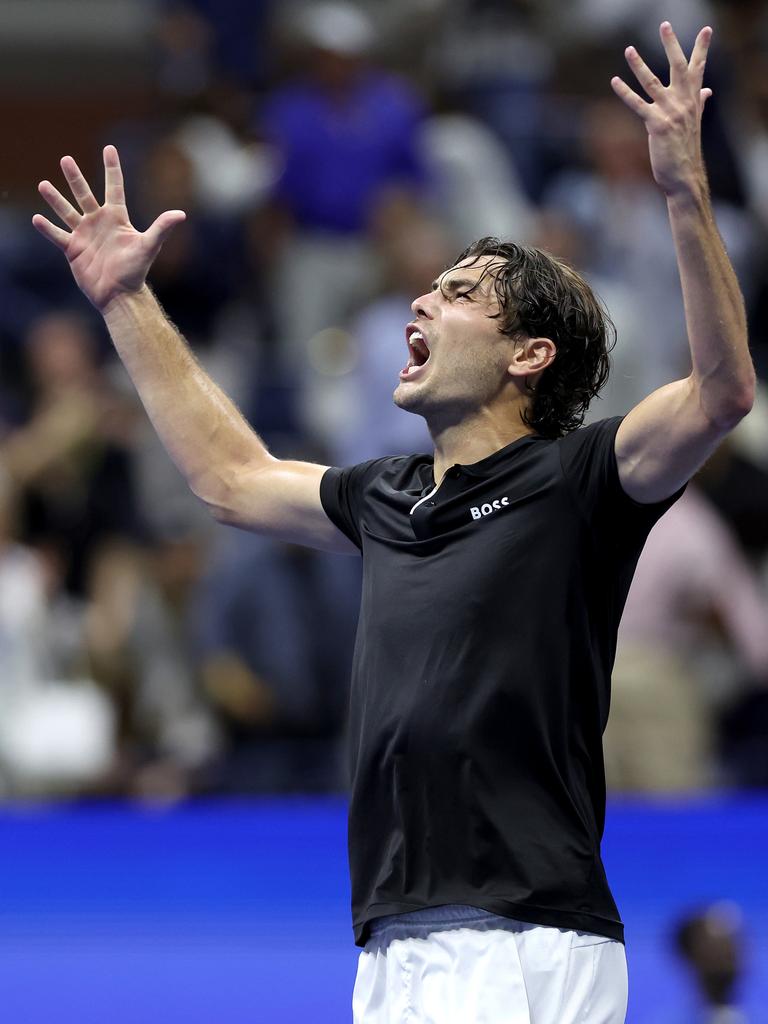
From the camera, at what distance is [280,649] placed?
7109mm

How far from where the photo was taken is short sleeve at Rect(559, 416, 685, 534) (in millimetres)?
3121

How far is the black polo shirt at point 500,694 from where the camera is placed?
10.1 feet

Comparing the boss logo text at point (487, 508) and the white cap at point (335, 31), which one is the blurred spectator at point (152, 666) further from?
the boss logo text at point (487, 508)

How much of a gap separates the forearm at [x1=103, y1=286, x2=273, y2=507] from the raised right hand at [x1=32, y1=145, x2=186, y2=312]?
37mm

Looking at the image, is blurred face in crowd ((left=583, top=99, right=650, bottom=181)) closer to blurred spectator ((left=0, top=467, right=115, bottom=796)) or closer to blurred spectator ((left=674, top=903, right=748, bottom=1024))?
blurred spectator ((left=0, top=467, right=115, bottom=796))

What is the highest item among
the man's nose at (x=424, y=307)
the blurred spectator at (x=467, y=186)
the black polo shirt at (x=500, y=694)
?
the blurred spectator at (x=467, y=186)

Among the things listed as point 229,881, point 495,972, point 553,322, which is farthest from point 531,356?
point 229,881

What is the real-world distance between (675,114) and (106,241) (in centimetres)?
125

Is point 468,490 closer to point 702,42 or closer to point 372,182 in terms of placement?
point 702,42

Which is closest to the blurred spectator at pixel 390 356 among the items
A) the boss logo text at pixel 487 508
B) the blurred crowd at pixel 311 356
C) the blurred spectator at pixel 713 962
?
the blurred crowd at pixel 311 356

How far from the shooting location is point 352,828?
324cm

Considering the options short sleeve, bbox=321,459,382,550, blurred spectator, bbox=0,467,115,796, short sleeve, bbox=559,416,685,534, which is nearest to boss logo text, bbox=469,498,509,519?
short sleeve, bbox=559,416,685,534

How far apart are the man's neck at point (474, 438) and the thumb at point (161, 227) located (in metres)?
0.67

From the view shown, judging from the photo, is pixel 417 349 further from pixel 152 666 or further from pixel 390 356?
pixel 390 356
